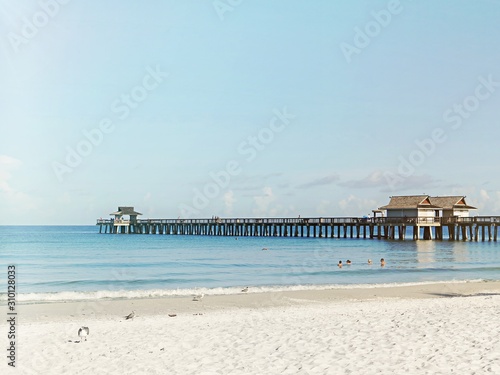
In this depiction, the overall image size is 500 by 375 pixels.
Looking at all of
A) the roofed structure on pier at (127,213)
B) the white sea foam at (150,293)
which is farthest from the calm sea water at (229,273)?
the roofed structure on pier at (127,213)

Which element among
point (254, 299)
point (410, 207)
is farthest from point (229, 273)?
point (410, 207)

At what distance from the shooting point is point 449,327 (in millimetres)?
9883

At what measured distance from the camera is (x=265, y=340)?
366 inches

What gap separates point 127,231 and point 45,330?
74.1 m

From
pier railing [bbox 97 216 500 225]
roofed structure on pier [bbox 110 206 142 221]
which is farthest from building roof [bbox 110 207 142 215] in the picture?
pier railing [bbox 97 216 500 225]

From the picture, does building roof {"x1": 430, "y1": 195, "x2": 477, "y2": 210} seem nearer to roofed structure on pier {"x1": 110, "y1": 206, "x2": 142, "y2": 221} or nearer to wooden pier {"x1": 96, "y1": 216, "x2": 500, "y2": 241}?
wooden pier {"x1": 96, "y1": 216, "x2": 500, "y2": 241}

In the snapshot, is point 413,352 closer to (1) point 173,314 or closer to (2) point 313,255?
(1) point 173,314

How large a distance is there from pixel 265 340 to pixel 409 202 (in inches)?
1763

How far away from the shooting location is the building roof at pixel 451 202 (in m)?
53.4

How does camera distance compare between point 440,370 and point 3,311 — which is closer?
point 440,370

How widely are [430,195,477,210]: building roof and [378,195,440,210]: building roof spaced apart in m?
1.52

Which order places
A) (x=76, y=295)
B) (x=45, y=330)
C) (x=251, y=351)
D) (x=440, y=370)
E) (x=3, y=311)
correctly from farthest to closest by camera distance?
(x=76, y=295) < (x=3, y=311) < (x=45, y=330) < (x=251, y=351) < (x=440, y=370)

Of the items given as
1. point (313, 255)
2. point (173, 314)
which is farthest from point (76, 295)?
point (313, 255)

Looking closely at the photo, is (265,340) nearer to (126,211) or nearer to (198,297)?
(198,297)
